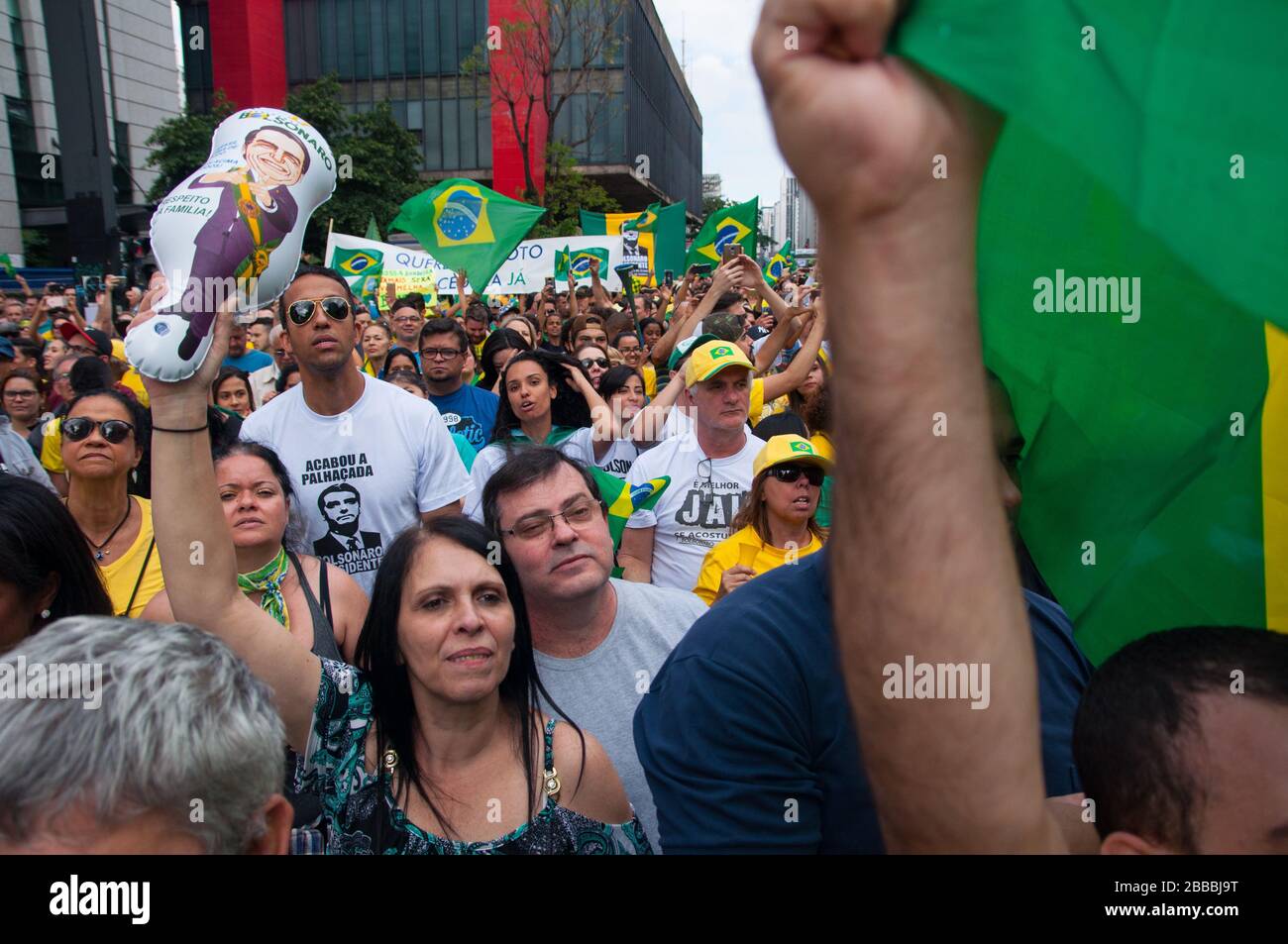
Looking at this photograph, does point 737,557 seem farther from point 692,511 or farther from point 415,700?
point 415,700

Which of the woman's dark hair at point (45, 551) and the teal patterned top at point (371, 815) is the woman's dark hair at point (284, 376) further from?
the teal patterned top at point (371, 815)

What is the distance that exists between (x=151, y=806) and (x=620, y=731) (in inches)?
49.1

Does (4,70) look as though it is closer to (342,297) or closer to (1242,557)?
(342,297)

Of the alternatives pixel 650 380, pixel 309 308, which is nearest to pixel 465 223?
pixel 650 380

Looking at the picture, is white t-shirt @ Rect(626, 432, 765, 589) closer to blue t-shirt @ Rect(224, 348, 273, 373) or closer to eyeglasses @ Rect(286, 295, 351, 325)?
eyeglasses @ Rect(286, 295, 351, 325)

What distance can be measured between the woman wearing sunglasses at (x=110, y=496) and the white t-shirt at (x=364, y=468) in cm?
49

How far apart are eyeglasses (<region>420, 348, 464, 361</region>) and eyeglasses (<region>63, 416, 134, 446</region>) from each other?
7.64ft

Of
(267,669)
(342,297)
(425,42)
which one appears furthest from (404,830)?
(425,42)

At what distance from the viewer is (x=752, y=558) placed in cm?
349

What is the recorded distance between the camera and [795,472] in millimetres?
3461

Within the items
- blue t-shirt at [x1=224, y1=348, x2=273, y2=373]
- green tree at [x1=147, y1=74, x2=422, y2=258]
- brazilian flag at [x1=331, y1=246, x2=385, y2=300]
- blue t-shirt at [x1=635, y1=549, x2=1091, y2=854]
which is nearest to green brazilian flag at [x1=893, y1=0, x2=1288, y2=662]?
blue t-shirt at [x1=635, y1=549, x2=1091, y2=854]

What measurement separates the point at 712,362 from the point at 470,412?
1.97 m

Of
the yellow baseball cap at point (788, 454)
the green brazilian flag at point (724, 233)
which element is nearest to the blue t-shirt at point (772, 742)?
the yellow baseball cap at point (788, 454)

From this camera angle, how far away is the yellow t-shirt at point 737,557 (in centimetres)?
346
